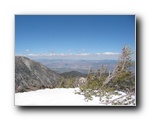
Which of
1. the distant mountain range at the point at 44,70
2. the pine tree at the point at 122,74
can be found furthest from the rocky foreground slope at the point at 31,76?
the pine tree at the point at 122,74

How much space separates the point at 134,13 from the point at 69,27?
0.66 m

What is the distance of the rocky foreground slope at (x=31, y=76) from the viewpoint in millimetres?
4371

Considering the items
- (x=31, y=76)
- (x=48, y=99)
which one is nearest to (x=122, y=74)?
(x=48, y=99)

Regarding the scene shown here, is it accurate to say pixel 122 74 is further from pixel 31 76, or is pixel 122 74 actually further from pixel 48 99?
pixel 31 76

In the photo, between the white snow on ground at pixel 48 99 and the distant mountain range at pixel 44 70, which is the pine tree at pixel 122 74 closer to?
the distant mountain range at pixel 44 70

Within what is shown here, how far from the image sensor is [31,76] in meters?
4.40

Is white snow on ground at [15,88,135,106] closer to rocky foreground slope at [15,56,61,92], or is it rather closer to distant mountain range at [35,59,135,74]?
rocky foreground slope at [15,56,61,92]

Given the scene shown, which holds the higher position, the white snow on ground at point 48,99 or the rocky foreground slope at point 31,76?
the rocky foreground slope at point 31,76

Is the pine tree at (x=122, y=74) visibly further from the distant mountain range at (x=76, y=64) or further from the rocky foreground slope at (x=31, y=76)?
the rocky foreground slope at (x=31, y=76)

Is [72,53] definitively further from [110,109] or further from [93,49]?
[110,109]

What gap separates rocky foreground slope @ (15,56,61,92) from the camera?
4371mm

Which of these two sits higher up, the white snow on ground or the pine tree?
the pine tree

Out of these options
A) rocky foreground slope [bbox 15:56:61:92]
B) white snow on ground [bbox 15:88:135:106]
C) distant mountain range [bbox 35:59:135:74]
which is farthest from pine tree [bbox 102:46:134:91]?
rocky foreground slope [bbox 15:56:61:92]

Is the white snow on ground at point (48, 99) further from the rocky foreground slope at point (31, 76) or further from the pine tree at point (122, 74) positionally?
the pine tree at point (122, 74)
